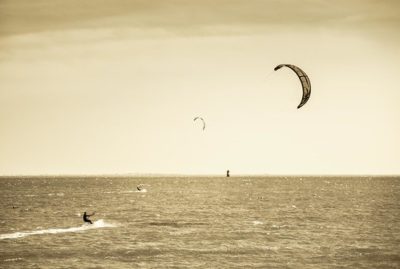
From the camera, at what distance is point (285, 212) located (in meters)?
83.4

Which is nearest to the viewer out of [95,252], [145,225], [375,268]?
[375,268]

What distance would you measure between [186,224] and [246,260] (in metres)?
25.4

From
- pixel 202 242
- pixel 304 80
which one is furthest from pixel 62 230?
pixel 304 80

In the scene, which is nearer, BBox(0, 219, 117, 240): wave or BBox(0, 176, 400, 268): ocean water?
BBox(0, 176, 400, 268): ocean water

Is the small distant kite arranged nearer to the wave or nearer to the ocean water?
the ocean water

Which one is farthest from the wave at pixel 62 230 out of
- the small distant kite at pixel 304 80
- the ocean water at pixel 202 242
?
the small distant kite at pixel 304 80

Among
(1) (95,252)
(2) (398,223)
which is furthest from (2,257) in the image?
(2) (398,223)

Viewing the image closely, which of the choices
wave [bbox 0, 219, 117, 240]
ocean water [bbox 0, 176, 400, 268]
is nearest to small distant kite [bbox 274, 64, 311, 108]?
ocean water [bbox 0, 176, 400, 268]

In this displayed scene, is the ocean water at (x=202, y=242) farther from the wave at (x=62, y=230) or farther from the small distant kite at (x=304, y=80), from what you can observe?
the small distant kite at (x=304, y=80)

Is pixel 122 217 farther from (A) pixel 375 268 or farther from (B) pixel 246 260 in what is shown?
(A) pixel 375 268

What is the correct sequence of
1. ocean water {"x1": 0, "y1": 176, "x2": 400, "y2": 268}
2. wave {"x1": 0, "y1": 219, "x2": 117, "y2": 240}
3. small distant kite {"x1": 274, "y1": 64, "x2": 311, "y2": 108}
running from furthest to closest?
wave {"x1": 0, "y1": 219, "x2": 117, "y2": 240}
ocean water {"x1": 0, "y1": 176, "x2": 400, "y2": 268}
small distant kite {"x1": 274, "y1": 64, "x2": 311, "y2": 108}

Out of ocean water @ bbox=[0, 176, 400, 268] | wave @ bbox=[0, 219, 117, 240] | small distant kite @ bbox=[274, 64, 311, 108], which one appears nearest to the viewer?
small distant kite @ bbox=[274, 64, 311, 108]

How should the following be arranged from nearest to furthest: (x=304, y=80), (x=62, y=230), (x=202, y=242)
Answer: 1. (x=304, y=80)
2. (x=202, y=242)
3. (x=62, y=230)

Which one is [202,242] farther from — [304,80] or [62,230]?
[304,80]
